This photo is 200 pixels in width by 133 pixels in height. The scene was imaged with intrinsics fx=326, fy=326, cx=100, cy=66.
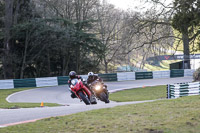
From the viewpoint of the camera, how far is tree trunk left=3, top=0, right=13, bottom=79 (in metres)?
34.9

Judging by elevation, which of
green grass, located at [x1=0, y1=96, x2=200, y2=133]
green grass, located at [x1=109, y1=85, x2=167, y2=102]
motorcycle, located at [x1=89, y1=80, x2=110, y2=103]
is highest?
motorcycle, located at [x1=89, y1=80, x2=110, y2=103]

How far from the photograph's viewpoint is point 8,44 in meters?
35.3

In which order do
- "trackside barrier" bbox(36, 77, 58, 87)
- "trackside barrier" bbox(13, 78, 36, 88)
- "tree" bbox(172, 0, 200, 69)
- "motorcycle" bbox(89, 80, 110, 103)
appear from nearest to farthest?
"motorcycle" bbox(89, 80, 110, 103), "tree" bbox(172, 0, 200, 69), "trackside barrier" bbox(13, 78, 36, 88), "trackside barrier" bbox(36, 77, 58, 87)

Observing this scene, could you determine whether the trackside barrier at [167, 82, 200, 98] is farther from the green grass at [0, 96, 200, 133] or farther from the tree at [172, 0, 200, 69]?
the green grass at [0, 96, 200, 133]

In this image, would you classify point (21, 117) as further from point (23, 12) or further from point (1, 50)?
point (23, 12)

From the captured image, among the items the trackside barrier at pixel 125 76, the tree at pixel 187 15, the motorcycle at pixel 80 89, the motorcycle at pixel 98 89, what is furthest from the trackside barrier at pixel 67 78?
the motorcycle at pixel 80 89

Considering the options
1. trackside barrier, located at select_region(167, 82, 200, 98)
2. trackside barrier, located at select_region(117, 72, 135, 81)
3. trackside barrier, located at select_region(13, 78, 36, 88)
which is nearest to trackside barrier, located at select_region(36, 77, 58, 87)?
trackside barrier, located at select_region(13, 78, 36, 88)

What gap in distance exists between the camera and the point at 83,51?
4009cm

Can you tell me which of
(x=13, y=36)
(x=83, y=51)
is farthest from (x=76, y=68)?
(x=13, y=36)

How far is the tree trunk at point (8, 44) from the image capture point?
34875 millimetres

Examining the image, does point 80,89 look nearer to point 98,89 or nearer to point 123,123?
point 98,89

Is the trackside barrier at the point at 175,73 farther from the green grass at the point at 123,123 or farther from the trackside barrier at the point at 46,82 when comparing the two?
the green grass at the point at 123,123

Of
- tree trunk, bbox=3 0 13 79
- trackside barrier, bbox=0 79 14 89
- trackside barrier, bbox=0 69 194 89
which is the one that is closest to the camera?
trackside barrier, bbox=0 79 14 89

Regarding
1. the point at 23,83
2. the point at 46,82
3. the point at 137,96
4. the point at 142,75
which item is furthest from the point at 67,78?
the point at 137,96
